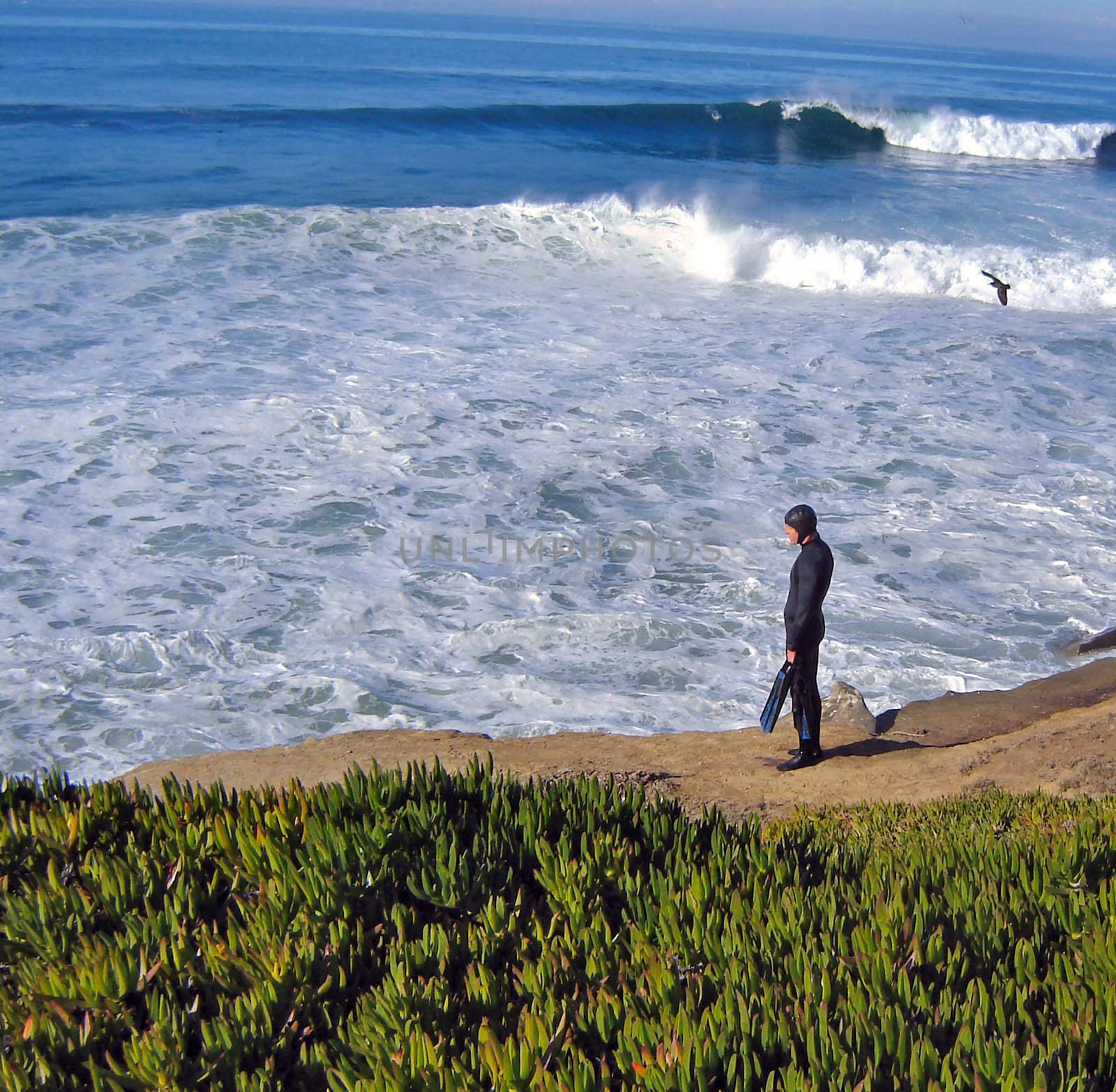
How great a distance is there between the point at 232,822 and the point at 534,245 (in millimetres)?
20746

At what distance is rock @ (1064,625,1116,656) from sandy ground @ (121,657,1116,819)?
2.82 feet

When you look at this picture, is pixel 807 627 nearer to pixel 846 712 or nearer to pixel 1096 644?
pixel 846 712

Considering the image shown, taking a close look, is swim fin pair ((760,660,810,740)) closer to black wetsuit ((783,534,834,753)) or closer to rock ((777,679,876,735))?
black wetsuit ((783,534,834,753))

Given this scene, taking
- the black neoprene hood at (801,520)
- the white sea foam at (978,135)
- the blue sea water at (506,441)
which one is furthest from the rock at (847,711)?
the white sea foam at (978,135)

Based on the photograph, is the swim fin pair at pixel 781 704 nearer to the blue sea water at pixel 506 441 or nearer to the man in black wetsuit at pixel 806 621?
the man in black wetsuit at pixel 806 621

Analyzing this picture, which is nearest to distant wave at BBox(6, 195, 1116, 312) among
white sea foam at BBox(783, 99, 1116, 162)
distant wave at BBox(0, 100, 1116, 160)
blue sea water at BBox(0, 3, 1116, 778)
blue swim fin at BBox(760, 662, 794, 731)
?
blue sea water at BBox(0, 3, 1116, 778)

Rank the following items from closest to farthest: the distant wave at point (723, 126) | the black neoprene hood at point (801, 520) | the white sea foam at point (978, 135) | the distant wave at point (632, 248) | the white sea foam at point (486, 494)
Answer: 1. the black neoprene hood at point (801, 520)
2. the white sea foam at point (486, 494)
3. the distant wave at point (632, 248)
4. the distant wave at point (723, 126)
5. the white sea foam at point (978, 135)

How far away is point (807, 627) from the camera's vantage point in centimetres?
624

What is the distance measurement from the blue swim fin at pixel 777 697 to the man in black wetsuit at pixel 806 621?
0.03 metres

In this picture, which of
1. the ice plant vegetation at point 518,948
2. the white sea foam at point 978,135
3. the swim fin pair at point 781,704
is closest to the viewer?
the ice plant vegetation at point 518,948

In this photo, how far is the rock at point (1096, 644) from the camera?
26.7ft

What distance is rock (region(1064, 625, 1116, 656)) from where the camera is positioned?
26.7ft

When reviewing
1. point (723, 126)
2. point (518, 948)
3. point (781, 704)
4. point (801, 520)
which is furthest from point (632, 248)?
point (518, 948)

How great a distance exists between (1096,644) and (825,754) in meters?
3.01
